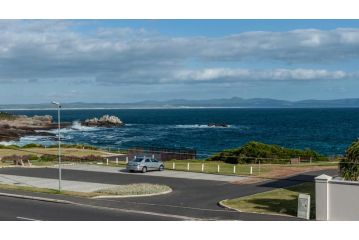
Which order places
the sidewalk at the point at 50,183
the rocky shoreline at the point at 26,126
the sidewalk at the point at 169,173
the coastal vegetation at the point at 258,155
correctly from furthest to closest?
the rocky shoreline at the point at 26,126
the coastal vegetation at the point at 258,155
the sidewalk at the point at 169,173
the sidewalk at the point at 50,183

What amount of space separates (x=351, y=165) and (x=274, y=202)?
5.83 meters

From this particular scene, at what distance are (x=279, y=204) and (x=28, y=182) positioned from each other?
2052 centimetres

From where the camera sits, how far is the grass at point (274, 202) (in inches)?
1074

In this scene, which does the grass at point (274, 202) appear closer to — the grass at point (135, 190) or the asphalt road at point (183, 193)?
the asphalt road at point (183, 193)

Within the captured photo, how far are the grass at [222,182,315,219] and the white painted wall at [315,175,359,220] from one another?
1435 mm

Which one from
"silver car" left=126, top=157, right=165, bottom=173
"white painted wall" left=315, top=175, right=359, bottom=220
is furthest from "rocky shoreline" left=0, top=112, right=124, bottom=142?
"white painted wall" left=315, top=175, right=359, bottom=220

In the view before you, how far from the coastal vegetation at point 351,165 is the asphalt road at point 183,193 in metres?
3.48

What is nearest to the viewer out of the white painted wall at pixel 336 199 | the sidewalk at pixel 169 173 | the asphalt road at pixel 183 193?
the white painted wall at pixel 336 199

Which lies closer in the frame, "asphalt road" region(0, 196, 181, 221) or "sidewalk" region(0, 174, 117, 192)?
"asphalt road" region(0, 196, 181, 221)

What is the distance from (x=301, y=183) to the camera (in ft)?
127

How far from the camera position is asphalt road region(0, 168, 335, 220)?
27.0 metres

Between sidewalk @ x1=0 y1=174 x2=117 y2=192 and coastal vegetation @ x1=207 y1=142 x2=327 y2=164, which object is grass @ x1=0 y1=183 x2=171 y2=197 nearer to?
sidewalk @ x1=0 y1=174 x2=117 y2=192

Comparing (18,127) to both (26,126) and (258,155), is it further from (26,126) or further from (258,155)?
(258,155)

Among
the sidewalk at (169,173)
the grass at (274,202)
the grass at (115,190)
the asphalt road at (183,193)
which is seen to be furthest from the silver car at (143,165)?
the grass at (274,202)
